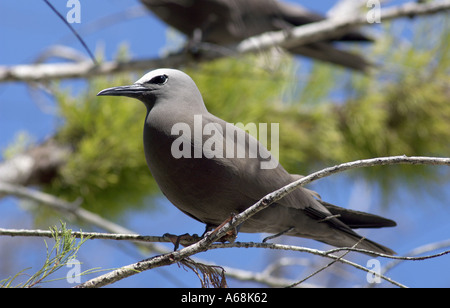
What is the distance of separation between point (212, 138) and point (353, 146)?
1.91 metres

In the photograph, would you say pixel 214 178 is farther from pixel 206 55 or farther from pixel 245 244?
pixel 206 55

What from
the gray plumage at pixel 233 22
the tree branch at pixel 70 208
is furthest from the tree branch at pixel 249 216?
the gray plumage at pixel 233 22

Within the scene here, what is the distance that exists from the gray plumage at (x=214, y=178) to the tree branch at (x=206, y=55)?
1211mm

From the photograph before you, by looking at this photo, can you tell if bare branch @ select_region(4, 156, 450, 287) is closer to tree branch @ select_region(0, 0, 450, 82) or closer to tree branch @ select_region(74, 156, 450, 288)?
tree branch @ select_region(74, 156, 450, 288)

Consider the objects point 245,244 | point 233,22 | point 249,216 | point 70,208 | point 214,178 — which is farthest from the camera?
point 233,22

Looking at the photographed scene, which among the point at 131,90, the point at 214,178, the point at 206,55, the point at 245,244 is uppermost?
the point at 206,55

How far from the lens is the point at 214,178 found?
132 centimetres

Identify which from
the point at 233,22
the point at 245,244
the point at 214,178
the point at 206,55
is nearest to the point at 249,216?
the point at 245,244

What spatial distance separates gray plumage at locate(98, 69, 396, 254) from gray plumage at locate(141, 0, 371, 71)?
1460mm

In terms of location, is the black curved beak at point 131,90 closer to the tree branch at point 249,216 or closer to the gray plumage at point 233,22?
the tree branch at point 249,216

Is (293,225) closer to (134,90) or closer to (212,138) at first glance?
(212,138)

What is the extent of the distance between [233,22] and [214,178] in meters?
1.88

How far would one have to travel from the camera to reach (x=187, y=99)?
1.45m

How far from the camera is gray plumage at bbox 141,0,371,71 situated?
3.00 metres
